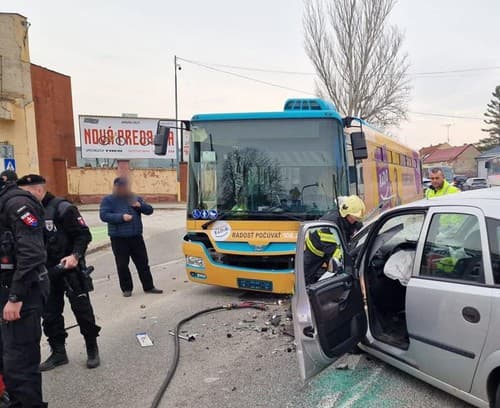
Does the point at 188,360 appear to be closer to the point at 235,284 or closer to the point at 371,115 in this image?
the point at 235,284

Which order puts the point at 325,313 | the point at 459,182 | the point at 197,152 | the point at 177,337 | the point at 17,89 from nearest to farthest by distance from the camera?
the point at 325,313, the point at 177,337, the point at 197,152, the point at 17,89, the point at 459,182

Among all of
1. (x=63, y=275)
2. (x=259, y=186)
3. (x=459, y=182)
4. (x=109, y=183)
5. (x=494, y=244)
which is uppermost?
(x=109, y=183)

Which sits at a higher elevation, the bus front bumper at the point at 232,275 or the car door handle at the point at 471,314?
the car door handle at the point at 471,314

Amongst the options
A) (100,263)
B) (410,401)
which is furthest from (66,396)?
(100,263)

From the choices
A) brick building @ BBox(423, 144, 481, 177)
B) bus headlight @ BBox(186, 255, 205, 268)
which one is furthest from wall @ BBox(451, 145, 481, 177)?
bus headlight @ BBox(186, 255, 205, 268)

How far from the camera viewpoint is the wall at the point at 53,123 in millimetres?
19719

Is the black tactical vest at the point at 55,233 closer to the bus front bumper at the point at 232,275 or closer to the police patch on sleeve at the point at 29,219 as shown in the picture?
the police patch on sleeve at the point at 29,219

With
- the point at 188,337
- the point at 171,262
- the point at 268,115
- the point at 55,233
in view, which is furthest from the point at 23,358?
the point at 171,262

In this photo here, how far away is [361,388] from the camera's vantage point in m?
3.11

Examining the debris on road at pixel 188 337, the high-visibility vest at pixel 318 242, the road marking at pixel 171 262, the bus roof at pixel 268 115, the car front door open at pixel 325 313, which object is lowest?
the debris on road at pixel 188 337

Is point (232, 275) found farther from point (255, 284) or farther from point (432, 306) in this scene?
point (432, 306)

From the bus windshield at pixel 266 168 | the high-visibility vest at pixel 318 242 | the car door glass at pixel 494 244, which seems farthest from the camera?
the bus windshield at pixel 266 168

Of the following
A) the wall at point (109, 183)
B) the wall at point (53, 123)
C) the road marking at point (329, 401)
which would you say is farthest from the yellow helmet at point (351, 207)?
the wall at point (53, 123)

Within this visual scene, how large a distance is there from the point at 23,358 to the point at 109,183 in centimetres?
2057
